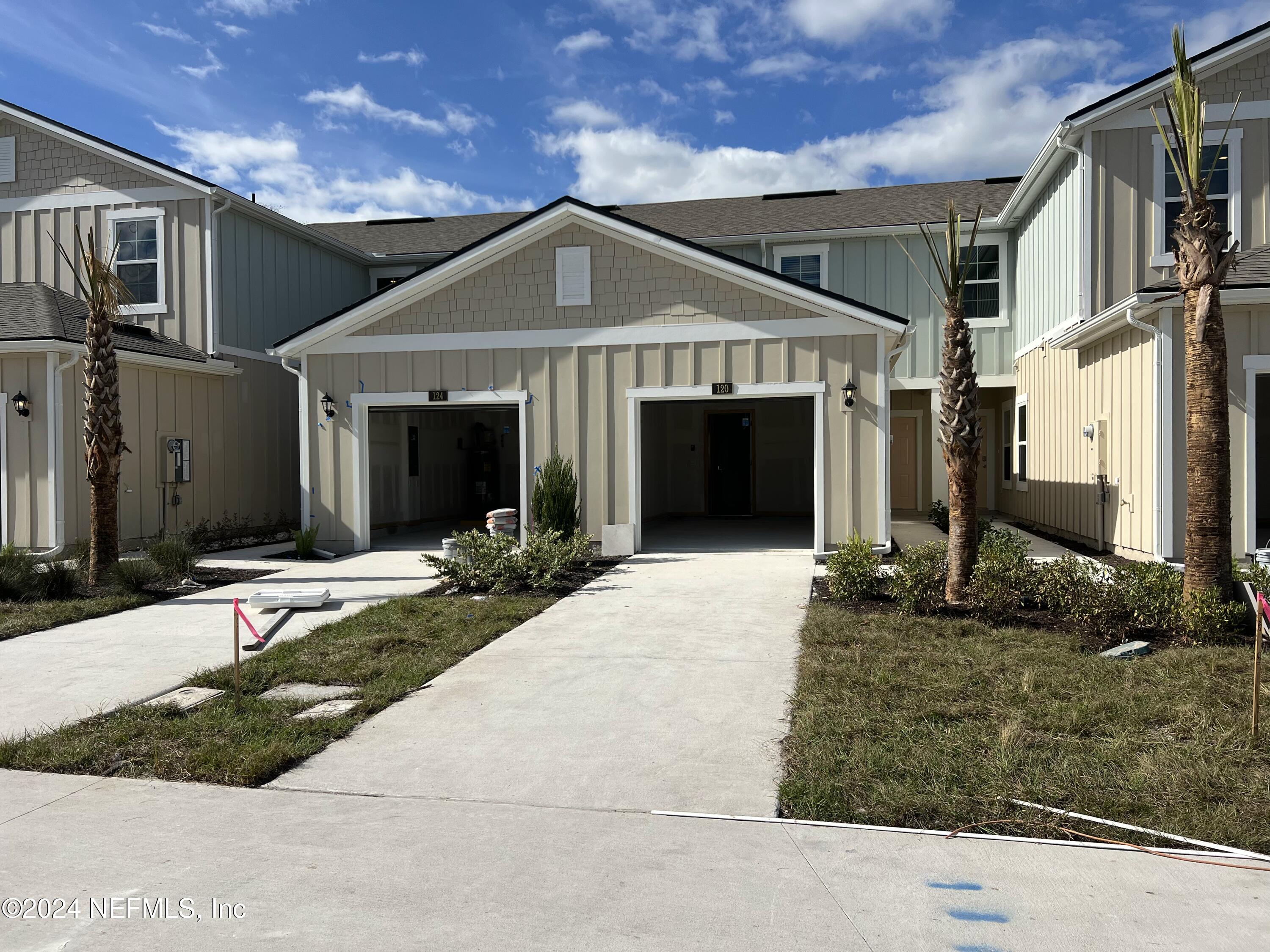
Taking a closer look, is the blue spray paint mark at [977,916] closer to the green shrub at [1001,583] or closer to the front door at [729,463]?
the green shrub at [1001,583]

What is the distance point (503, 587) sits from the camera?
9617mm

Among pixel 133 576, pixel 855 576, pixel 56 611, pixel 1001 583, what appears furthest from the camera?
pixel 133 576

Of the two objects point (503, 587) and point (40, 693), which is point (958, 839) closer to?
point (40, 693)

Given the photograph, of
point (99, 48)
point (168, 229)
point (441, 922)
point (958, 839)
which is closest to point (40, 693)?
point (441, 922)

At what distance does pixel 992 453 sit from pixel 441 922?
707 inches

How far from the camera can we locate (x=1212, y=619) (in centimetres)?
663

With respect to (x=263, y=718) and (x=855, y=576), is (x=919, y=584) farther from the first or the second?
(x=263, y=718)

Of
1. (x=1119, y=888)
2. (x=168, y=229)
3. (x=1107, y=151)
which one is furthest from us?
(x=168, y=229)

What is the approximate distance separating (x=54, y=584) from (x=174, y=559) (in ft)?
4.08

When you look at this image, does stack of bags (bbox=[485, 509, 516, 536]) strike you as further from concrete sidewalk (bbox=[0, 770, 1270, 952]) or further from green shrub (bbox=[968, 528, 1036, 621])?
concrete sidewalk (bbox=[0, 770, 1270, 952])

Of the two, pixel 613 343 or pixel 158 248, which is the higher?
pixel 158 248

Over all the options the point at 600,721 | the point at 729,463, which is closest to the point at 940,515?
the point at 729,463

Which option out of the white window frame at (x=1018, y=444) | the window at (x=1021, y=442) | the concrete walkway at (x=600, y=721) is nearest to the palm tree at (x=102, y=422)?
the concrete walkway at (x=600, y=721)

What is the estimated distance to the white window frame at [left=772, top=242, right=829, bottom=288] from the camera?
1739cm
